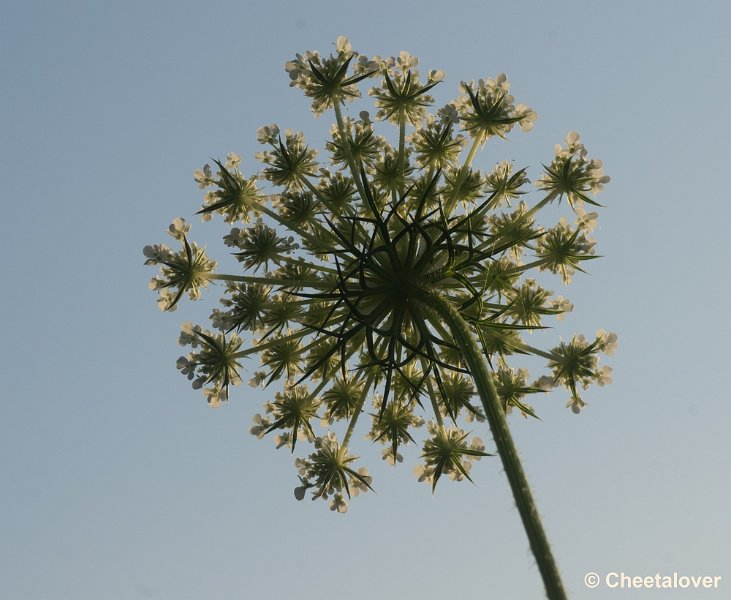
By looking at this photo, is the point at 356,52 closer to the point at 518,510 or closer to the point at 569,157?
the point at 569,157

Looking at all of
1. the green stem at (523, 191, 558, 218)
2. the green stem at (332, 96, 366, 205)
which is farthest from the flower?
the green stem at (332, 96, 366, 205)

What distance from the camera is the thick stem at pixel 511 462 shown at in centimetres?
717

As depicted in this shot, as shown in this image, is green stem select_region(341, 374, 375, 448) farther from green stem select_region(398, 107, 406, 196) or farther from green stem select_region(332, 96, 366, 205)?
green stem select_region(398, 107, 406, 196)

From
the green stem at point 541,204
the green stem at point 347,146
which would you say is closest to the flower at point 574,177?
the green stem at point 541,204

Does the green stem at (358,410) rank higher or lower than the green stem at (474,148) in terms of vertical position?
lower

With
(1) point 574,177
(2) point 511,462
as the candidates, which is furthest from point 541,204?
(2) point 511,462

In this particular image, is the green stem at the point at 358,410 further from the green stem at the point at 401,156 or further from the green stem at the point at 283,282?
the green stem at the point at 401,156

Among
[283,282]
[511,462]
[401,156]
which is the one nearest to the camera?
[511,462]

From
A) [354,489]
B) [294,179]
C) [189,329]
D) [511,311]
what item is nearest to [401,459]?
[354,489]

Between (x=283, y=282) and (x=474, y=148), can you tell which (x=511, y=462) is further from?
(x=474, y=148)

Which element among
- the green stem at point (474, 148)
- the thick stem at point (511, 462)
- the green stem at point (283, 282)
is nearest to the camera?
the thick stem at point (511, 462)

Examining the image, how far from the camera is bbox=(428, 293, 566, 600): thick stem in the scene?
7172 mm

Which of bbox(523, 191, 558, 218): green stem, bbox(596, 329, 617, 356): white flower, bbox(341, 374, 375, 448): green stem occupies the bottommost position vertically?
bbox(341, 374, 375, 448): green stem

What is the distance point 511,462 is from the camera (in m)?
8.03
